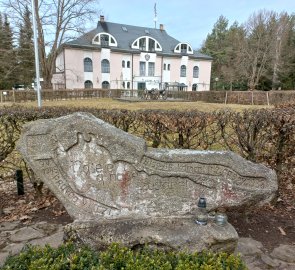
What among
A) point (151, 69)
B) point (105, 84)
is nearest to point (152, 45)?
point (151, 69)

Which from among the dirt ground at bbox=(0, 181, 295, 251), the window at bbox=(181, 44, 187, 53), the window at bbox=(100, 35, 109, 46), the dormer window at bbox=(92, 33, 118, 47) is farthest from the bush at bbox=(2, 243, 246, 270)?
the window at bbox=(181, 44, 187, 53)

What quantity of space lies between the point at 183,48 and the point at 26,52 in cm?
2524

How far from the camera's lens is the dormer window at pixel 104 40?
1560 inches

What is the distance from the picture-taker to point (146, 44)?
141 ft

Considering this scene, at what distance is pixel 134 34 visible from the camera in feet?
147

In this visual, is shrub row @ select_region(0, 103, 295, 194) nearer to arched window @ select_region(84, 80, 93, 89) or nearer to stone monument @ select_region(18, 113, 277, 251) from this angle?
stone monument @ select_region(18, 113, 277, 251)

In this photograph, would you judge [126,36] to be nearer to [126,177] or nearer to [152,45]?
[152,45]

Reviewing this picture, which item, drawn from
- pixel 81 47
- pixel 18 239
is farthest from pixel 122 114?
pixel 81 47

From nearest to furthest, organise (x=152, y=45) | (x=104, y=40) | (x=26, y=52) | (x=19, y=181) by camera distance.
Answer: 1. (x=19, y=181)
2. (x=26, y=52)
3. (x=104, y=40)
4. (x=152, y=45)

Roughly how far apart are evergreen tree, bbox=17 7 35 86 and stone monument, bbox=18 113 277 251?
31698 millimetres

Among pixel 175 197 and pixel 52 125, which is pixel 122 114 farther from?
pixel 175 197

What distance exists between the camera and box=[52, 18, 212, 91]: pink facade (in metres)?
38.2

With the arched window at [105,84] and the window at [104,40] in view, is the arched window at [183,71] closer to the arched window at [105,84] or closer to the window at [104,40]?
the arched window at [105,84]

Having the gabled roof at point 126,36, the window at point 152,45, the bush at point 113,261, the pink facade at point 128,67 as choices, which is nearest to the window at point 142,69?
the pink facade at point 128,67
